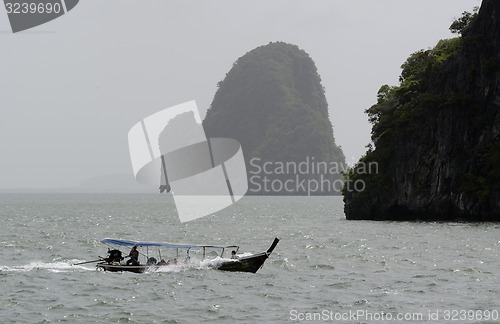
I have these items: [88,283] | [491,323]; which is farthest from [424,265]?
[88,283]

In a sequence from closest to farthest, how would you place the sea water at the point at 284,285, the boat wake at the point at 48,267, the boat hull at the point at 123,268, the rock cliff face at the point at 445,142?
the sea water at the point at 284,285
the boat hull at the point at 123,268
the boat wake at the point at 48,267
the rock cliff face at the point at 445,142

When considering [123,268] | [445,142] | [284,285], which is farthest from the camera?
[445,142]

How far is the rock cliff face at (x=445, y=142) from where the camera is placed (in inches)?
2992

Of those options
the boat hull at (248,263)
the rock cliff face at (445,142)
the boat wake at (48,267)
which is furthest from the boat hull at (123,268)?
the rock cliff face at (445,142)

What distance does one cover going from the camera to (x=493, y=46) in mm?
79062

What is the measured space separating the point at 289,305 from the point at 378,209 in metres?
57.6

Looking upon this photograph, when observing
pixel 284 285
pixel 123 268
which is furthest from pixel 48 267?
pixel 284 285

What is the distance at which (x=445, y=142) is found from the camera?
79500mm

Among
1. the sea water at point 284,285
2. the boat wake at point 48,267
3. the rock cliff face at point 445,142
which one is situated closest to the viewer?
the sea water at point 284,285

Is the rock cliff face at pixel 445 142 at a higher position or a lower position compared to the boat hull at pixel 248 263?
higher

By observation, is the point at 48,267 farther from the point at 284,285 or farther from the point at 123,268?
the point at 284,285

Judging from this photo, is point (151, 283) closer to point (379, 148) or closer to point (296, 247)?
point (296, 247)

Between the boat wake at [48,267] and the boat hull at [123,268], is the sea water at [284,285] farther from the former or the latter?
the boat hull at [123,268]

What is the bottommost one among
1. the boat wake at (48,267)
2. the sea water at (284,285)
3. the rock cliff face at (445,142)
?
the sea water at (284,285)
